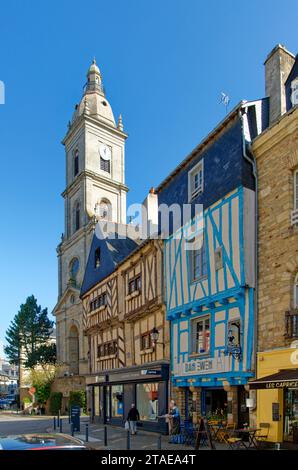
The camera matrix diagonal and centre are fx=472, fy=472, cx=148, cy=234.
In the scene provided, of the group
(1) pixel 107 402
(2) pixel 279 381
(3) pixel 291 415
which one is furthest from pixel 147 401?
(2) pixel 279 381

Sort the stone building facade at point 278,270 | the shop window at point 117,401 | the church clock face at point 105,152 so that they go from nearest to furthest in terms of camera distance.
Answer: the stone building facade at point 278,270, the shop window at point 117,401, the church clock face at point 105,152

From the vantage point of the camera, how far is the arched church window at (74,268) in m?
43.9

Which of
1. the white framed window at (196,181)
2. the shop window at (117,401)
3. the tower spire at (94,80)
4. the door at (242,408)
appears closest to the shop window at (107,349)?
the shop window at (117,401)

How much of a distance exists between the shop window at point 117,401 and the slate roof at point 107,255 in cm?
519

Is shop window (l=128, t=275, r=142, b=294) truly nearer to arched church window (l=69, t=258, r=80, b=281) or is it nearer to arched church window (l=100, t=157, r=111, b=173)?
arched church window (l=69, t=258, r=80, b=281)

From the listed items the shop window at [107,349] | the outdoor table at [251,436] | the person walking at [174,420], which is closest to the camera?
the outdoor table at [251,436]

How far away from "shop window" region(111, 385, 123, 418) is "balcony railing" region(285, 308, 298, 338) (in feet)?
38.0

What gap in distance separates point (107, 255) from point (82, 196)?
22.5m

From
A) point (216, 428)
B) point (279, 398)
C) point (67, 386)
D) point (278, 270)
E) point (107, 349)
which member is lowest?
point (67, 386)

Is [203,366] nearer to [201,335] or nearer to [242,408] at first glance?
[201,335]

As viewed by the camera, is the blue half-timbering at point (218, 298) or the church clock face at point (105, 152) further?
the church clock face at point (105, 152)

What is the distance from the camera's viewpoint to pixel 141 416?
1759 centimetres

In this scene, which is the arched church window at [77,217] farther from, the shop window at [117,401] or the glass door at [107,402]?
the shop window at [117,401]

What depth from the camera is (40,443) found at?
5.27m
